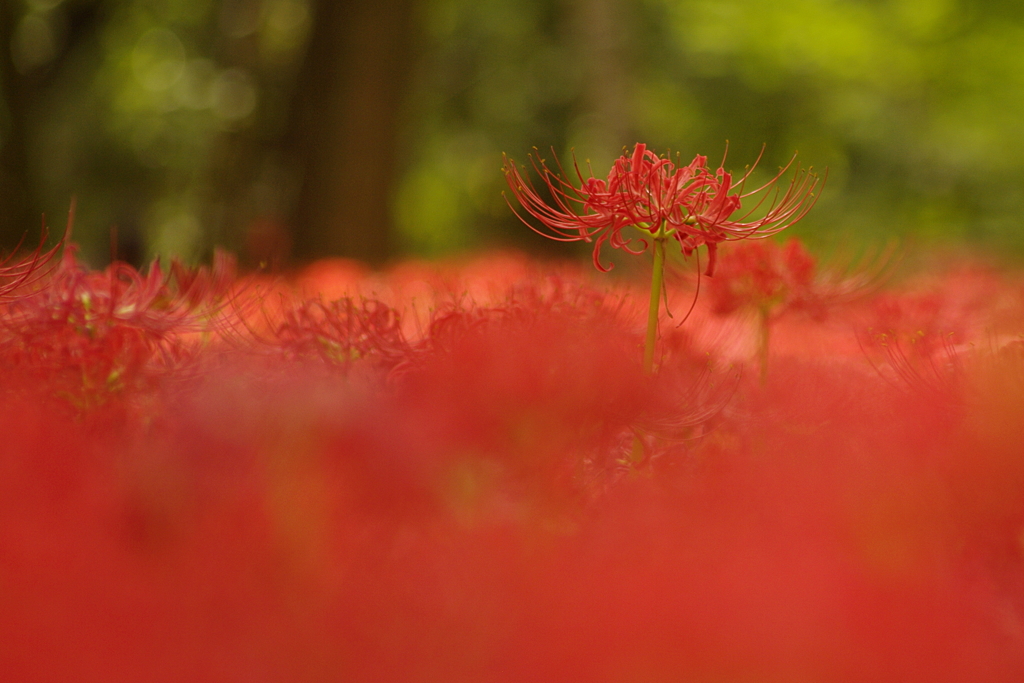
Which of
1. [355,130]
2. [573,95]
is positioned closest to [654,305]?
[355,130]

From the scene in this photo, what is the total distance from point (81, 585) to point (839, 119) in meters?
5.88

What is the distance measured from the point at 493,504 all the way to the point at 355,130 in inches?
109

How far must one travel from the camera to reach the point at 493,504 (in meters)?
0.35

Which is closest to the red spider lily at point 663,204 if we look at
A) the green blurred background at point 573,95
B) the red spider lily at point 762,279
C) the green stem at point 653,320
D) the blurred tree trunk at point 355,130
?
the green stem at point 653,320

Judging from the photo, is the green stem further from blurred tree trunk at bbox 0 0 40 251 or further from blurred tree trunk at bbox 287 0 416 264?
blurred tree trunk at bbox 0 0 40 251

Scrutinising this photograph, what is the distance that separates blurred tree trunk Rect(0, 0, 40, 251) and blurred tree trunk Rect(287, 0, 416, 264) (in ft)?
3.28

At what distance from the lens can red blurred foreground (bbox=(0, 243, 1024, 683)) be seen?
25cm

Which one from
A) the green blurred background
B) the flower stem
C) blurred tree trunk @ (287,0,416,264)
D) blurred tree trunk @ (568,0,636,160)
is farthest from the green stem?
the green blurred background

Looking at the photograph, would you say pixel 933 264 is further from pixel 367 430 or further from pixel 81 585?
pixel 81 585

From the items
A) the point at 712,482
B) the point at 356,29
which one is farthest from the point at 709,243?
the point at 356,29

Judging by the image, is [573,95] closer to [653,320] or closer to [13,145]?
[13,145]

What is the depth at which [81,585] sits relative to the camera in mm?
264

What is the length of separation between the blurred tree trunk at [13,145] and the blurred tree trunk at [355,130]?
100cm

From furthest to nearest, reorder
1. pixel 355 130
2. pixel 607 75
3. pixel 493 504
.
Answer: pixel 607 75 → pixel 355 130 → pixel 493 504
